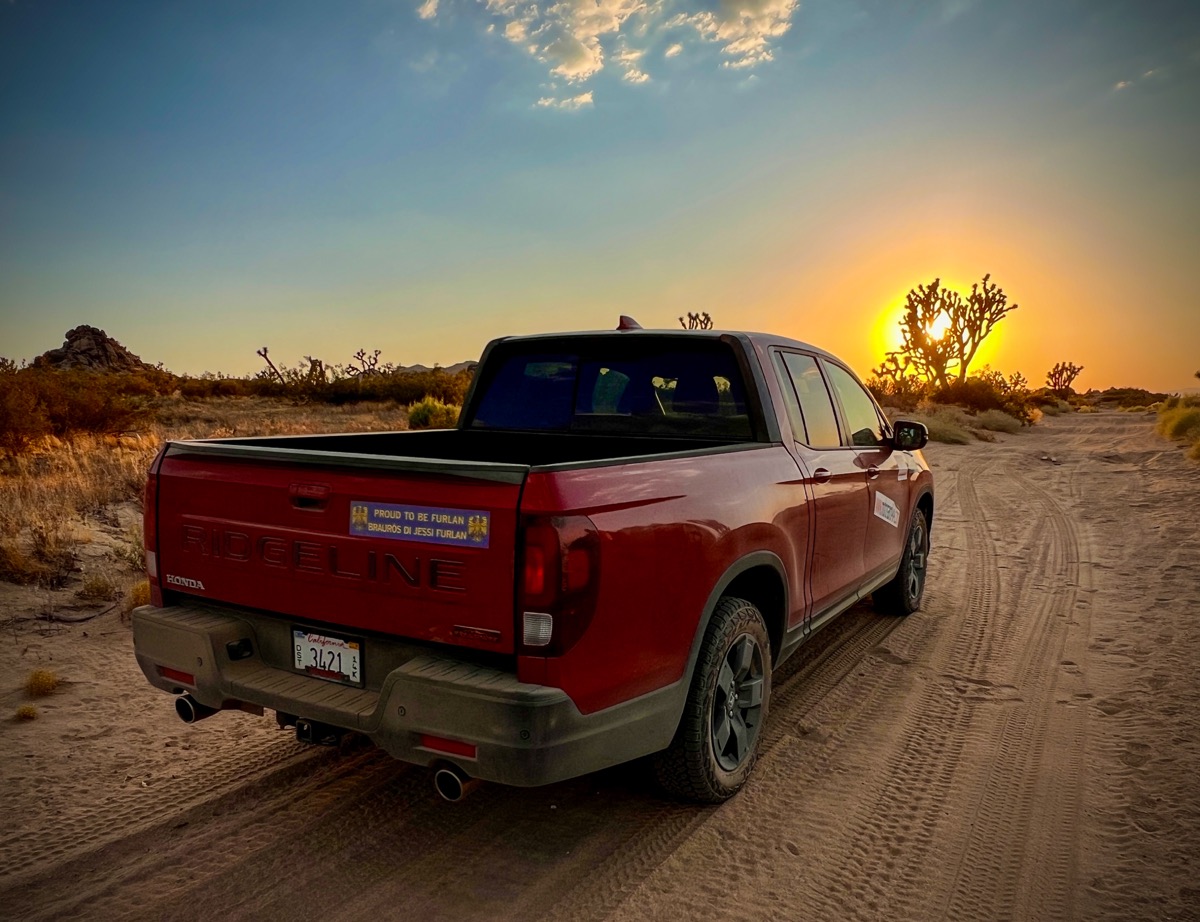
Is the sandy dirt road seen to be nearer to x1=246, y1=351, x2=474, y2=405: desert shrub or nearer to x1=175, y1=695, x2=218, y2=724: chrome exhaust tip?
x1=175, y1=695, x2=218, y2=724: chrome exhaust tip

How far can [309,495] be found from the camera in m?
2.78

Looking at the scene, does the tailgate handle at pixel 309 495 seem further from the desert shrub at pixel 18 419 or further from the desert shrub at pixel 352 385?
the desert shrub at pixel 352 385

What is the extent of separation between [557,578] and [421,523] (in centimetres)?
49

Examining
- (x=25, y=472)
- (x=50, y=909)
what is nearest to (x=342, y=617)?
(x=50, y=909)

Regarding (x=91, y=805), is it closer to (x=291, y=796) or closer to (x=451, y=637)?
(x=291, y=796)

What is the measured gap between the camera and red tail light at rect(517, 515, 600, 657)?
238 centimetres

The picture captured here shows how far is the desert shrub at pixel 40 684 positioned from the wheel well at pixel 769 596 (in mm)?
3896

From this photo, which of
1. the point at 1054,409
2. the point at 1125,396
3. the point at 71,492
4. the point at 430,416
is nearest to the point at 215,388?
the point at 430,416

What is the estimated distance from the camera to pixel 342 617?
2768mm

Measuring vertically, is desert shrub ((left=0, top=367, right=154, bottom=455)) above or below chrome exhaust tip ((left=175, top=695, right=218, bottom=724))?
above

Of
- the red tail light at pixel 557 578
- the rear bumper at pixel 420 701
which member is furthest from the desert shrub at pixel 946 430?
the red tail light at pixel 557 578

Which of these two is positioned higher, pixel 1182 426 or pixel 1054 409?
pixel 1054 409

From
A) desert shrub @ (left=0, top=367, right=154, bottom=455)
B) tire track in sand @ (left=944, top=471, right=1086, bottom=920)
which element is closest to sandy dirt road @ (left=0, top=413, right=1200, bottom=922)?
tire track in sand @ (left=944, top=471, right=1086, bottom=920)

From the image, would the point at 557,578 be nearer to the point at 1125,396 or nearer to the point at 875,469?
the point at 875,469
